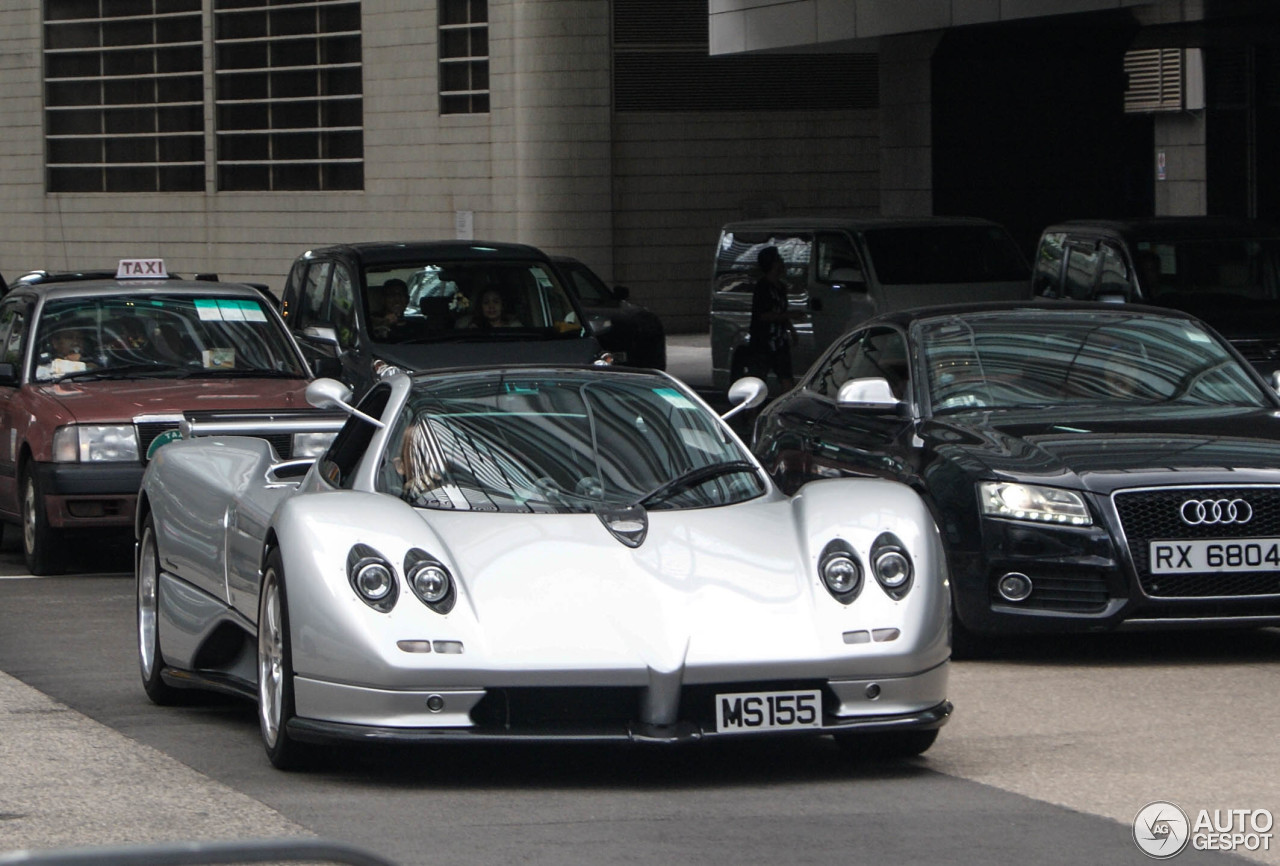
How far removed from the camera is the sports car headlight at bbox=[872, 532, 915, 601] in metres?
6.69

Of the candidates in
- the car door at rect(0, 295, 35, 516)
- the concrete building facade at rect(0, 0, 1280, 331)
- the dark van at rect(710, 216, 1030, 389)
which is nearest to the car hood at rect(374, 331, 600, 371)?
the car door at rect(0, 295, 35, 516)

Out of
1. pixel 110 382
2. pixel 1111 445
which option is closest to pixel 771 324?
pixel 110 382

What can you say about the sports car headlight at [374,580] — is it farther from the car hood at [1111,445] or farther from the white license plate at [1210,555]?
the white license plate at [1210,555]

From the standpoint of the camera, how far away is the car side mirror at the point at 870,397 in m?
9.64

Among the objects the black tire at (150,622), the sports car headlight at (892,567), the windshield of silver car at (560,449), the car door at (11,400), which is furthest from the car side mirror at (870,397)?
the car door at (11,400)

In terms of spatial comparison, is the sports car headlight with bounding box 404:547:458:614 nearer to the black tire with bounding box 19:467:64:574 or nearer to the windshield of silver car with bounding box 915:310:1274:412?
the windshield of silver car with bounding box 915:310:1274:412

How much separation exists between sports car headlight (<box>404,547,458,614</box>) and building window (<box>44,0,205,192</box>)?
36.6 m

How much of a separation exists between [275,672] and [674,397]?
1786 mm

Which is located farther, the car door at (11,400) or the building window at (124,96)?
the building window at (124,96)

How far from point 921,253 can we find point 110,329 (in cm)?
896

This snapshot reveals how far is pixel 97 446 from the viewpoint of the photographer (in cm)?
1205

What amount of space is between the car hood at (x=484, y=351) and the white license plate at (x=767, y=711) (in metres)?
8.27

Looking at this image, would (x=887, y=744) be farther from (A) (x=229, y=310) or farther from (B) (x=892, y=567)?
(A) (x=229, y=310)

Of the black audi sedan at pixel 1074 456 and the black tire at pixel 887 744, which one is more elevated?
the black audi sedan at pixel 1074 456
